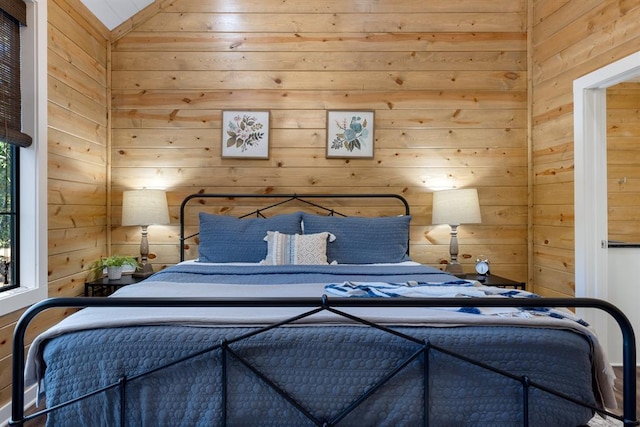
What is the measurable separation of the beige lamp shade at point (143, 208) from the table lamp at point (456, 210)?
→ 2087mm

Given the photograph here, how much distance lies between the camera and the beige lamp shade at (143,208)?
9.69 ft

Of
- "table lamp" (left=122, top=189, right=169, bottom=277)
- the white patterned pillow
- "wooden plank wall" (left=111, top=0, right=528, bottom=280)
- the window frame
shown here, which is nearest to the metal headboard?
"wooden plank wall" (left=111, top=0, right=528, bottom=280)

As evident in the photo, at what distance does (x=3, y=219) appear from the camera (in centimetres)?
224

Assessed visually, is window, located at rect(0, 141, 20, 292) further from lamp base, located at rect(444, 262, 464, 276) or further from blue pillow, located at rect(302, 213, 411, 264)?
A: lamp base, located at rect(444, 262, 464, 276)

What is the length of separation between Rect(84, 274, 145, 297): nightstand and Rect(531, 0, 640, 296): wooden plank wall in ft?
10.0

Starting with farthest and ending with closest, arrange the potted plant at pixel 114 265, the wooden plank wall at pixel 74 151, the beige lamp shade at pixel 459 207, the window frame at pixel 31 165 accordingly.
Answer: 1. the beige lamp shade at pixel 459 207
2. the potted plant at pixel 114 265
3. the wooden plank wall at pixel 74 151
4. the window frame at pixel 31 165

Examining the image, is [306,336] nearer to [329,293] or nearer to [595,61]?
[329,293]

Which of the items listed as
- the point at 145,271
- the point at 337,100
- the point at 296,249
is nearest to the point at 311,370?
the point at 296,249

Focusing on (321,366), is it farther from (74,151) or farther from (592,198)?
(74,151)

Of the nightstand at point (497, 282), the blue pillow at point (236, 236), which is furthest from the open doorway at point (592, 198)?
the blue pillow at point (236, 236)

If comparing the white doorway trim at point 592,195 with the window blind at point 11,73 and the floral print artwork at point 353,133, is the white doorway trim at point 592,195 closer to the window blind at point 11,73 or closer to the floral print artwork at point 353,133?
the floral print artwork at point 353,133

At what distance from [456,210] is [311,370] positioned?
2.13m

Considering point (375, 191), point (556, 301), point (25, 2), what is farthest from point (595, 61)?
point (25, 2)

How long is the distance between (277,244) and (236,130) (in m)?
1.17
